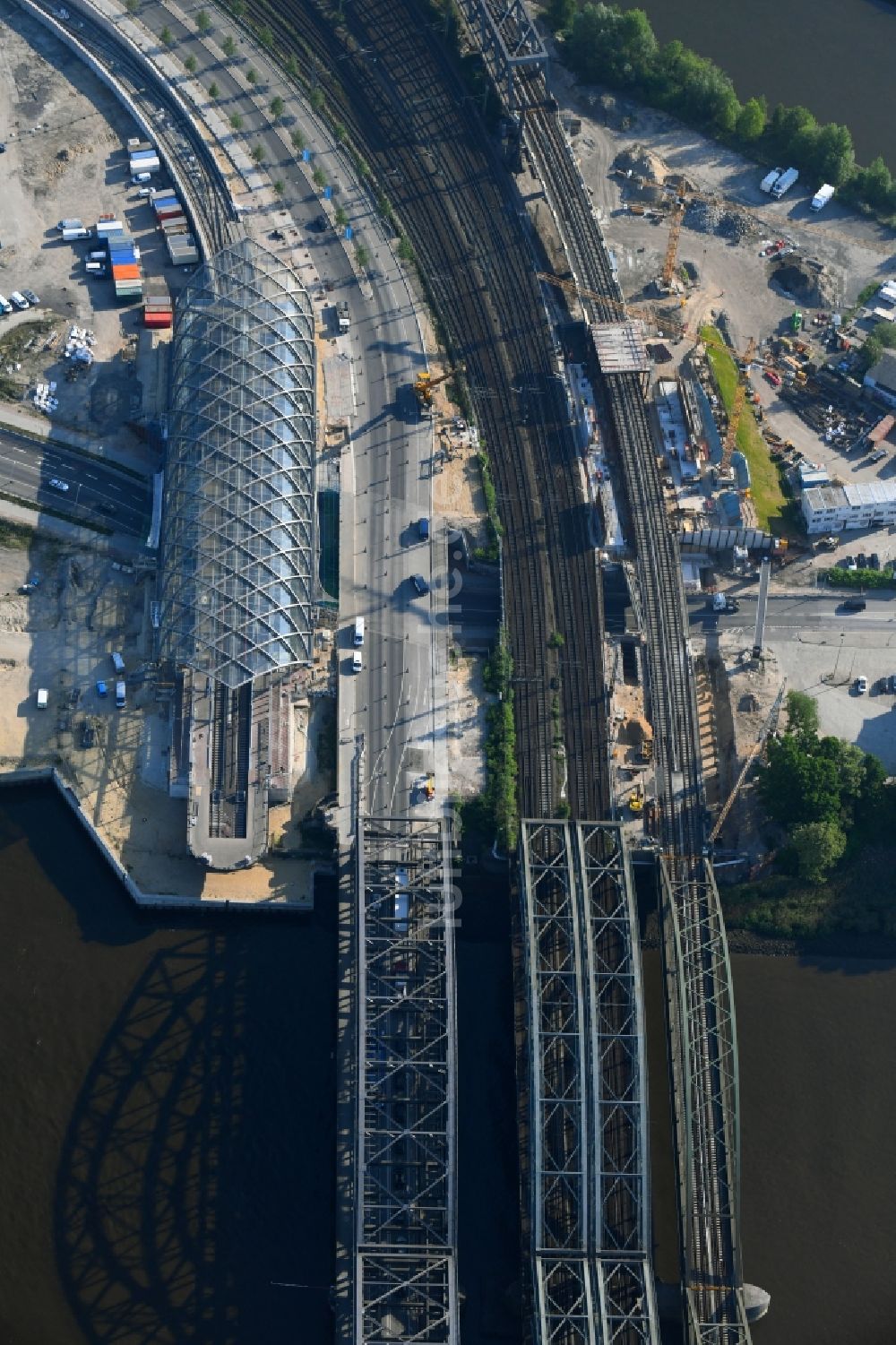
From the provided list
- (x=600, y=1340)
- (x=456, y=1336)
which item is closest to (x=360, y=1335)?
(x=456, y=1336)

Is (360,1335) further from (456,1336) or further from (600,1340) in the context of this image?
(600,1340)
